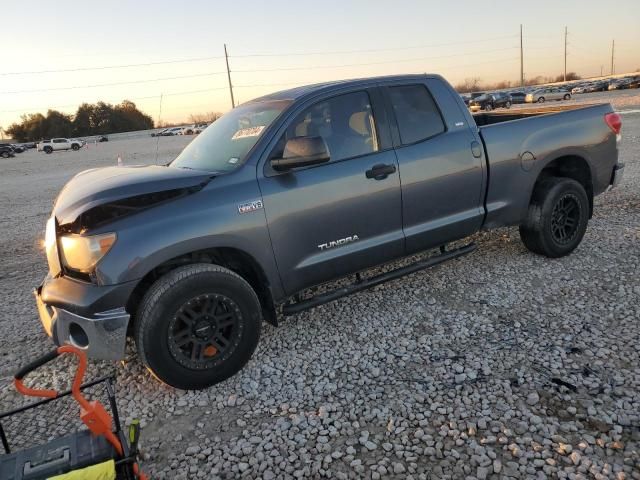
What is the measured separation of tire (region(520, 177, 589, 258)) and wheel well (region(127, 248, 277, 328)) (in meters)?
2.88

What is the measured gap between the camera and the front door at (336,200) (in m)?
3.51

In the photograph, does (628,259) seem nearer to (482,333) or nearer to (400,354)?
(482,333)

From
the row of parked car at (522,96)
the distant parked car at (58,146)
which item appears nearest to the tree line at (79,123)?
the distant parked car at (58,146)

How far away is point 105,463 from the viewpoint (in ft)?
6.39

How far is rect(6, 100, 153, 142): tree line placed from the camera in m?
75.8


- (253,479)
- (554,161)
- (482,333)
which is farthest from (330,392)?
(554,161)

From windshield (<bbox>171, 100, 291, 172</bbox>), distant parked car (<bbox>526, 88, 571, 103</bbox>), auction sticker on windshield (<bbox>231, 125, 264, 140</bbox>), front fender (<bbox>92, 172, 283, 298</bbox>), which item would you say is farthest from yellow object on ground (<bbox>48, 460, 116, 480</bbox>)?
distant parked car (<bbox>526, 88, 571, 103</bbox>)

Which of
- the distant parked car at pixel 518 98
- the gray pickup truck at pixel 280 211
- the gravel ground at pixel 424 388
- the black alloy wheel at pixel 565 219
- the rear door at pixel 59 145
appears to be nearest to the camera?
the gravel ground at pixel 424 388

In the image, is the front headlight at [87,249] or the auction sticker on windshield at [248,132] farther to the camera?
the auction sticker on windshield at [248,132]

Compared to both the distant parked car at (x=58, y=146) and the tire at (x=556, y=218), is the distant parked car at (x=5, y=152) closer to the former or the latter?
the distant parked car at (x=58, y=146)

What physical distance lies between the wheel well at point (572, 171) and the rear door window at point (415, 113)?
1.46m

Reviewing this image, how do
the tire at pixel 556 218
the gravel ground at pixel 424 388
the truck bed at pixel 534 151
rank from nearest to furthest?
the gravel ground at pixel 424 388 → the truck bed at pixel 534 151 → the tire at pixel 556 218

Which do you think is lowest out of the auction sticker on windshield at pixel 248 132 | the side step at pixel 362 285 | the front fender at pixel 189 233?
the side step at pixel 362 285

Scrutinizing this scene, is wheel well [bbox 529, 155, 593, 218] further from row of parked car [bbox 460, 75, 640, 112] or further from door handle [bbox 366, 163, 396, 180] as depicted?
row of parked car [bbox 460, 75, 640, 112]
